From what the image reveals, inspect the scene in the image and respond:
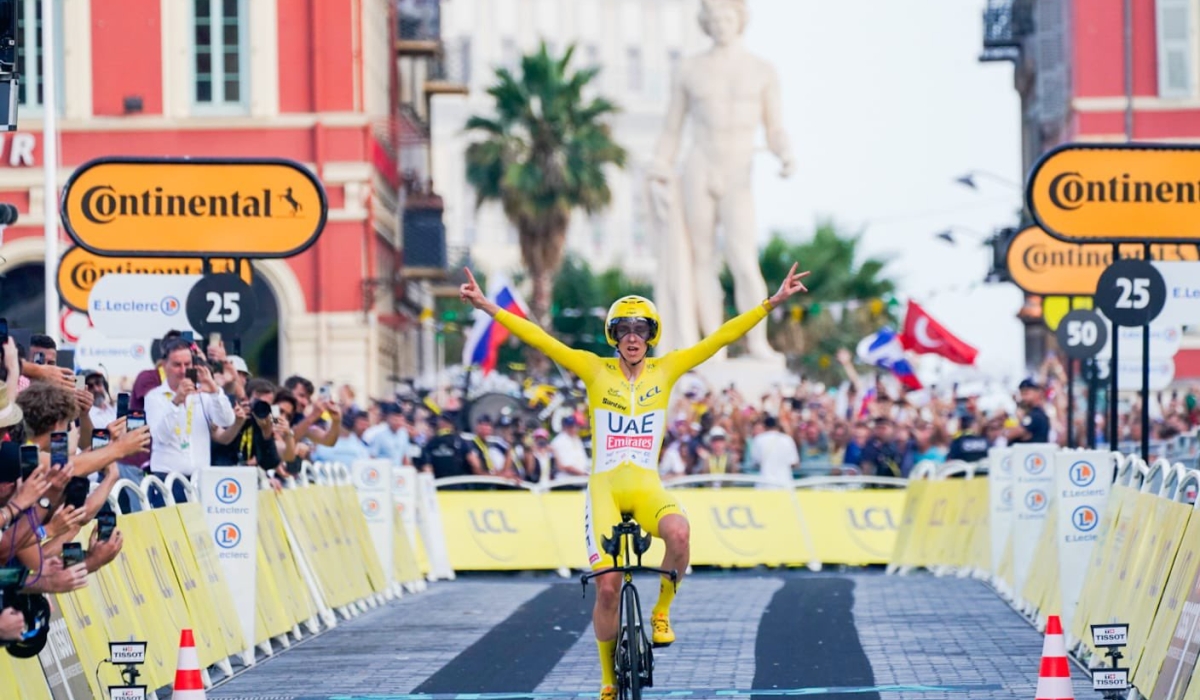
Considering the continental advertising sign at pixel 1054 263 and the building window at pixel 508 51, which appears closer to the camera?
the continental advertising sign at pixel 1054 263

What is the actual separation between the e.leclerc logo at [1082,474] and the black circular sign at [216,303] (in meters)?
6.37

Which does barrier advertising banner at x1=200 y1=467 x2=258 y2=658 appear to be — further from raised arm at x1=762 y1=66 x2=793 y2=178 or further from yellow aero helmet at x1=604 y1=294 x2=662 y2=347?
raised arm at x1=762 y1=66 x2=793 y2=178

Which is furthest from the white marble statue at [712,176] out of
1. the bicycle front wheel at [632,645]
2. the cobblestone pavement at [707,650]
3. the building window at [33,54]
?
the bicycle front wheel at [632,645]

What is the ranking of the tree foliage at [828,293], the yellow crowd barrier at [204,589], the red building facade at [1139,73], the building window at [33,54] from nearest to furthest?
the yellow crowd barrier at [204,589], the building window at [33,54], the red building facade at [1139,73], the tree foliage at [828,293]

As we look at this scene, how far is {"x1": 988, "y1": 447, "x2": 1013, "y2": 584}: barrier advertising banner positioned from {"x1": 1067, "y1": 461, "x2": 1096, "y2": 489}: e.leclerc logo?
5.54 meters

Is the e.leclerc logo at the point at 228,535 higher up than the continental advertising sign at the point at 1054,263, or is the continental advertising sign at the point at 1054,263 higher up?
the continental advertising sign at the point at 1054,263

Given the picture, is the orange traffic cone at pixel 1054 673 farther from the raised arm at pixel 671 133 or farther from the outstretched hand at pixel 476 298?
the raised arm at pixel 671 133

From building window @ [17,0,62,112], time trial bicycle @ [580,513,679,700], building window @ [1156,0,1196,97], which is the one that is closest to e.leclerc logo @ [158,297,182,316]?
time trial bicycle @ [580,513,679,700]

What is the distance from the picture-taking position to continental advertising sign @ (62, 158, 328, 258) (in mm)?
18547

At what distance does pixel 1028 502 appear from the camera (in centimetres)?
1992

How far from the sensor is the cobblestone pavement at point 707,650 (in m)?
13.4

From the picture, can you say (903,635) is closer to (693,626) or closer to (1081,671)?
(693,626)

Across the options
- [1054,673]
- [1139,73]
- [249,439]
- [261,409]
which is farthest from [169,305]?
[1139,73]

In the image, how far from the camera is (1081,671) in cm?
1409
